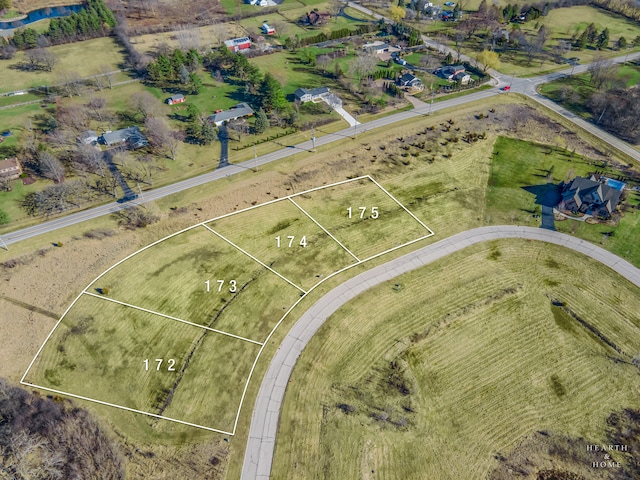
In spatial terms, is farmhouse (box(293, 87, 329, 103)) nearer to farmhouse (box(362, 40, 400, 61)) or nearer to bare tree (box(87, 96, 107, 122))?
farmhouse (box(362, 40, 400, 61))

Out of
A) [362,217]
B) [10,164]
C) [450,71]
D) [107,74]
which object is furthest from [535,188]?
[107,74]

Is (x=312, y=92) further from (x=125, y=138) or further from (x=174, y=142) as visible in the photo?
(x=125, y=138)

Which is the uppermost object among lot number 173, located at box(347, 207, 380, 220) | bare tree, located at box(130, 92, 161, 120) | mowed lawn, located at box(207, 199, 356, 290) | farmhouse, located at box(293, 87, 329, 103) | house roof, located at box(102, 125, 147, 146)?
farmhouse, located at box(293, 87, 329, 103)

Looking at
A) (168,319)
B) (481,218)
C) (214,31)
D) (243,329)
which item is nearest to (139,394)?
(168,319)

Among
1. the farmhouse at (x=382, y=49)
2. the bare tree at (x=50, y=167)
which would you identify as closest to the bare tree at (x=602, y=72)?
the farmhouse at (x=382, y=49)

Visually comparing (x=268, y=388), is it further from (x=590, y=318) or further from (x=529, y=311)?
(x=590, y=318)

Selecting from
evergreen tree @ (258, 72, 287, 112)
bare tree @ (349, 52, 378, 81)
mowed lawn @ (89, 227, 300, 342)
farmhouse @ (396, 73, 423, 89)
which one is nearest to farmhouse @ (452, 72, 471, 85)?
farmhouse @ (396, 73, 423, 89)

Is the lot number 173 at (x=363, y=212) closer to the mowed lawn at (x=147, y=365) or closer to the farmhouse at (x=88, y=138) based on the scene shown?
the mowed lawn at (x=147, y=365)
